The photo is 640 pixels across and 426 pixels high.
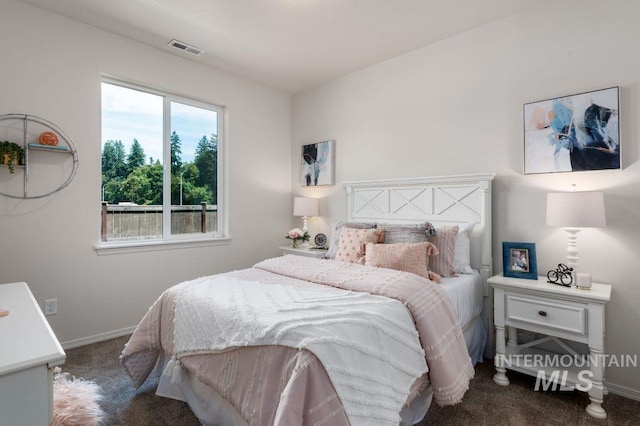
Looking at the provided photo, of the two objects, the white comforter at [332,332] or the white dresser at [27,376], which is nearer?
the white dresser at [27,376]

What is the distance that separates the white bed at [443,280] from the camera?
176 centimetres

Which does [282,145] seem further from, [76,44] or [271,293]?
[271,293]

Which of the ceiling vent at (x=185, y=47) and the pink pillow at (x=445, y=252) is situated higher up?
the ceiling vent at (x=185, y=47)

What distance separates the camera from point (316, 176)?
410 centimetres

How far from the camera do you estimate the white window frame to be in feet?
10.0

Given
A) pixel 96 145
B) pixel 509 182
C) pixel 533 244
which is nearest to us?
pixel 533 244

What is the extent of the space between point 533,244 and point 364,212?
5.32 ft

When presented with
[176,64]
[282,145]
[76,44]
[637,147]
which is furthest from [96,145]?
[637,147]

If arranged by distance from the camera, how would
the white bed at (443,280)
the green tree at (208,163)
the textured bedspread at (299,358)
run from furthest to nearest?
the green tree at (208,163)
the white bed at (443,280)
the textured bedspread at (299,358)

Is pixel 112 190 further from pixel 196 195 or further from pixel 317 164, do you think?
pixel 317 164

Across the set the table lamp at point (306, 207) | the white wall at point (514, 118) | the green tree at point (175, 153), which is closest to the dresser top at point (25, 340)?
the green tree at point (175, 153)

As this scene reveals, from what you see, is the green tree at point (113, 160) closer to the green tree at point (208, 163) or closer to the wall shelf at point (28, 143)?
the wall shelf at point (28, 143)

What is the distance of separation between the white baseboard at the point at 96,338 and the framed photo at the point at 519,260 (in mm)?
3354

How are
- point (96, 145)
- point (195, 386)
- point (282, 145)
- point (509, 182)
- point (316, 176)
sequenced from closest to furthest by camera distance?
1. point (195, 386)
2. point (509, 182)
3. point (96, 145)
4. point (316, 176)
5. point (282, 145)
